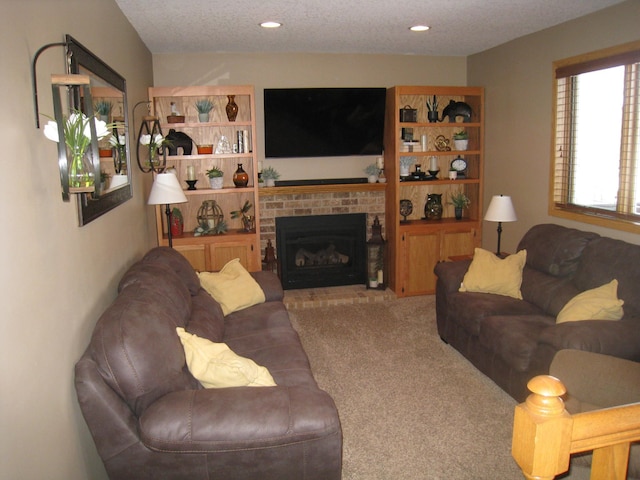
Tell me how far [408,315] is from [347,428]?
2211 mm

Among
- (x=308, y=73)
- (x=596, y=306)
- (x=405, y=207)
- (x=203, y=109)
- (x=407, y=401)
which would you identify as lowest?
(x=407, y=401)

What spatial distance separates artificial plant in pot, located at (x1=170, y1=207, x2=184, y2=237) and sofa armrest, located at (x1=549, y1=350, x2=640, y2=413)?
12.8 feet

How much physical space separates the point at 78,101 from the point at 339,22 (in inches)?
103

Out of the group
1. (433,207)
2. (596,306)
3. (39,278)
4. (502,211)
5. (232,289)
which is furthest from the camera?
(433,207)

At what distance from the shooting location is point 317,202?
594 centimetres

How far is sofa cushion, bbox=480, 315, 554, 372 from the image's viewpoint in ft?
10.7

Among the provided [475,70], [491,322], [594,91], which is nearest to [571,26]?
[594,91]

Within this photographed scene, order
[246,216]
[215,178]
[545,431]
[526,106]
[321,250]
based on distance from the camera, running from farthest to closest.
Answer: [321,250] < [246,216] < [215,178] < [526,106] < [545,431]

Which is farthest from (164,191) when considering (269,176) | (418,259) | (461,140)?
(461,140)

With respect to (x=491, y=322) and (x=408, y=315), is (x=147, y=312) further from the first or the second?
(x=408, y=315)

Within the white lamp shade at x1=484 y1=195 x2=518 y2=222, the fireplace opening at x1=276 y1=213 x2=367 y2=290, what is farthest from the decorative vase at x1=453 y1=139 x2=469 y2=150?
the white lamp shade at x1=484 y1=195 x2=518 y2=222

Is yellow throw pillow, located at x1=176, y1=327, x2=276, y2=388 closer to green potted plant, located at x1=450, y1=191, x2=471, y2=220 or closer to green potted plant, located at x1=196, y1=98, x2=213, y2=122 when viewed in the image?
green potted plant, located at x1=196, y1=98, x2=213, y2=122

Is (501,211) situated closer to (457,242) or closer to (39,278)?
(457,242)

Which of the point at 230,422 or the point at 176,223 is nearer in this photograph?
the point at 230,422
